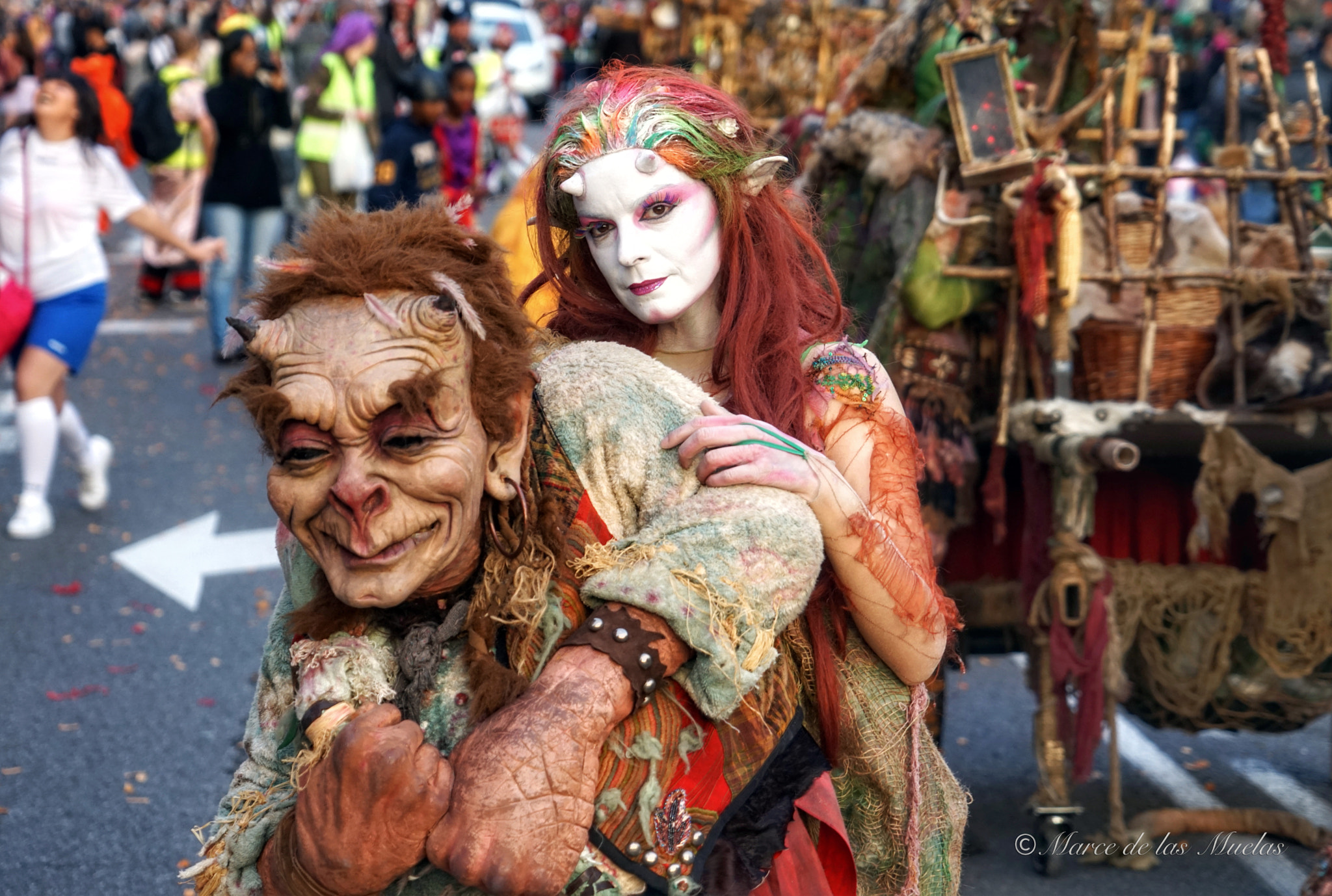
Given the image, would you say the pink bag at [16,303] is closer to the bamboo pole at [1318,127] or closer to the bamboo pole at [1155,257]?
the bamboo pole at [1155,257]

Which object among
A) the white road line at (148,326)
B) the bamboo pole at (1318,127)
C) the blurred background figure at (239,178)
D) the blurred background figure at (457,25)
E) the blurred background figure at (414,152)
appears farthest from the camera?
the blurred background figure at (457,25)

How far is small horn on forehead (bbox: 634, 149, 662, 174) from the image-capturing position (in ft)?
6.67

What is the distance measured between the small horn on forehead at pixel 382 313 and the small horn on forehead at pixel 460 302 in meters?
0.07

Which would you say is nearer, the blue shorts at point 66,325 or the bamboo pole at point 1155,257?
the bamboo pole at point 1155,257

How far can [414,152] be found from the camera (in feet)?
24.3

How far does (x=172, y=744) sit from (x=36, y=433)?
1.97 metres

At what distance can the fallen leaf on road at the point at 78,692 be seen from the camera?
4.35 meters

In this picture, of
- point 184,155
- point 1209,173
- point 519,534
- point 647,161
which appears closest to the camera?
point 519,534

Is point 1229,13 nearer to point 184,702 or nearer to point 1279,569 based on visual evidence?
point 1279,569

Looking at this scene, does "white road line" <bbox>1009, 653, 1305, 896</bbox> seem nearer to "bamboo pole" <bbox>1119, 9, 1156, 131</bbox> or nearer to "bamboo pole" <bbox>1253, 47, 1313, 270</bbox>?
"bamboo pole" <bbox>1253, 47, 1313, 270</bbox>

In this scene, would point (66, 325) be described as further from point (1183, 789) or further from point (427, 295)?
point (1183, 789)

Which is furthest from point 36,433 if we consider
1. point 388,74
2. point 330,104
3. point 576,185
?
point 388,74

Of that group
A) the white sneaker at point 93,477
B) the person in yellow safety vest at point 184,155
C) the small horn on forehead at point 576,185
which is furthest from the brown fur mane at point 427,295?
the person in yellow safety vest at point 184,155

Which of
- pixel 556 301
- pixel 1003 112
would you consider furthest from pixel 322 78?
pixel 556 301
